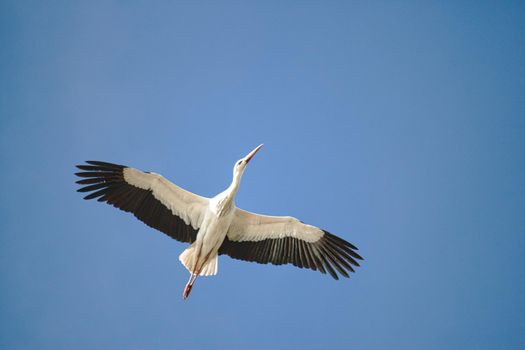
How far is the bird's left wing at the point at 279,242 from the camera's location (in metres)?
11.0

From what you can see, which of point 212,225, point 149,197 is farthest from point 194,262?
point 149,197

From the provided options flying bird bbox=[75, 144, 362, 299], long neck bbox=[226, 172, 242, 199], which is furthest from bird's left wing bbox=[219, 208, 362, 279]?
long neck bbox=[226, 172, 242, 199]

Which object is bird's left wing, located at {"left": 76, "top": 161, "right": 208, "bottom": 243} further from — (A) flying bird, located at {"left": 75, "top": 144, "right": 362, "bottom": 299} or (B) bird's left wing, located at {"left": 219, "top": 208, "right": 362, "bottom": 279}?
(B) bird's left wing, located at {"left": 219, "top": 208, "right": 362, "bottom": 279}

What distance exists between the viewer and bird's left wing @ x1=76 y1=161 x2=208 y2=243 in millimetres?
10516

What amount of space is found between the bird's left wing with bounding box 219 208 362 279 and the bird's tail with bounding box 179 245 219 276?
23cm

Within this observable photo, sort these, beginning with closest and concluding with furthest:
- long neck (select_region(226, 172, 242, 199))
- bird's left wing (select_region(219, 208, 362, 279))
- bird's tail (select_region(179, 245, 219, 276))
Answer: long neck (select_region(226, 172, 242, 199))
bird's tail (select_region(179, 245, 219, 276))
bird's left wing (select_region(219, 208, 362, 279))

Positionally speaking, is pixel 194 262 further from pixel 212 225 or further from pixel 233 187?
pixel 233 187

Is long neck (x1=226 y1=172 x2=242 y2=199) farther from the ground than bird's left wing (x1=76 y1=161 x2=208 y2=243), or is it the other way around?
long neck (x1=226 y1=172 x2=242 y2=199)

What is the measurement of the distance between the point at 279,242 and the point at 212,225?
4.13 ft

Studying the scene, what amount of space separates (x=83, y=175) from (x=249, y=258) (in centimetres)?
294

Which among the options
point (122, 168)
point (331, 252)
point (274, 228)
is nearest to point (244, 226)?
point (274, 228)

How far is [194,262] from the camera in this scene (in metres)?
10.9

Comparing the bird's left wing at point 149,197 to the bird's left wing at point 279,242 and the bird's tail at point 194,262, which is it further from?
the bird's left wing at point 279,242

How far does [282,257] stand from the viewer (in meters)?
11.1
